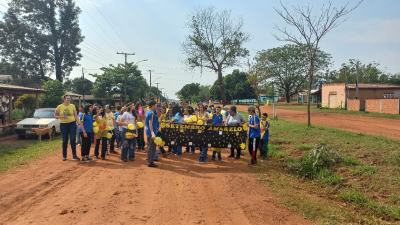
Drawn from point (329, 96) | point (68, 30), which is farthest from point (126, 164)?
point (68, 30)

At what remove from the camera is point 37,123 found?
13023mm

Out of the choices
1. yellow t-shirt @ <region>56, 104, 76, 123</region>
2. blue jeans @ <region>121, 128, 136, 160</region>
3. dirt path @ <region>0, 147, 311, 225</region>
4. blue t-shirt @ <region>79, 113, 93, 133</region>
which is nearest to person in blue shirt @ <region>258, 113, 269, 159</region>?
dirt path @ <region>0, 147, 311, 225</region>

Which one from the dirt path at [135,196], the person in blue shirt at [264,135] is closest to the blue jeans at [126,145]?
the dirt path at [135,196]

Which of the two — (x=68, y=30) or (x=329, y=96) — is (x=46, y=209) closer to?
(x=329, y=96)

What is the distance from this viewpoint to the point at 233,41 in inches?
1191

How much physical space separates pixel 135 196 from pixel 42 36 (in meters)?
45.8

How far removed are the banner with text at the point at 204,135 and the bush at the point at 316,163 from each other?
1736 millimetres

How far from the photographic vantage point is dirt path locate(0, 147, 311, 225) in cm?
411

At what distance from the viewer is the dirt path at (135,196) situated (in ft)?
13.5

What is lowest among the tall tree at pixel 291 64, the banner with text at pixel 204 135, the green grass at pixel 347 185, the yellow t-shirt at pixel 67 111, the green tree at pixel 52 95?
the green grass at pixel 347 185

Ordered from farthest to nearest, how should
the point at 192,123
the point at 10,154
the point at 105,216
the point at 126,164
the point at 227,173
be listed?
1. the point at 10,154
2. the point at 192,123
3. the point at 126,164
4. the point at 227,173
5. the point at 105,216

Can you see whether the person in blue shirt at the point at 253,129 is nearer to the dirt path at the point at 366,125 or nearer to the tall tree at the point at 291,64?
the dirt path at the point at 366,125

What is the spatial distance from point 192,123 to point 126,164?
94.8 inches

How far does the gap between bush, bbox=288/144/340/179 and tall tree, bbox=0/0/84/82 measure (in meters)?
45.9
